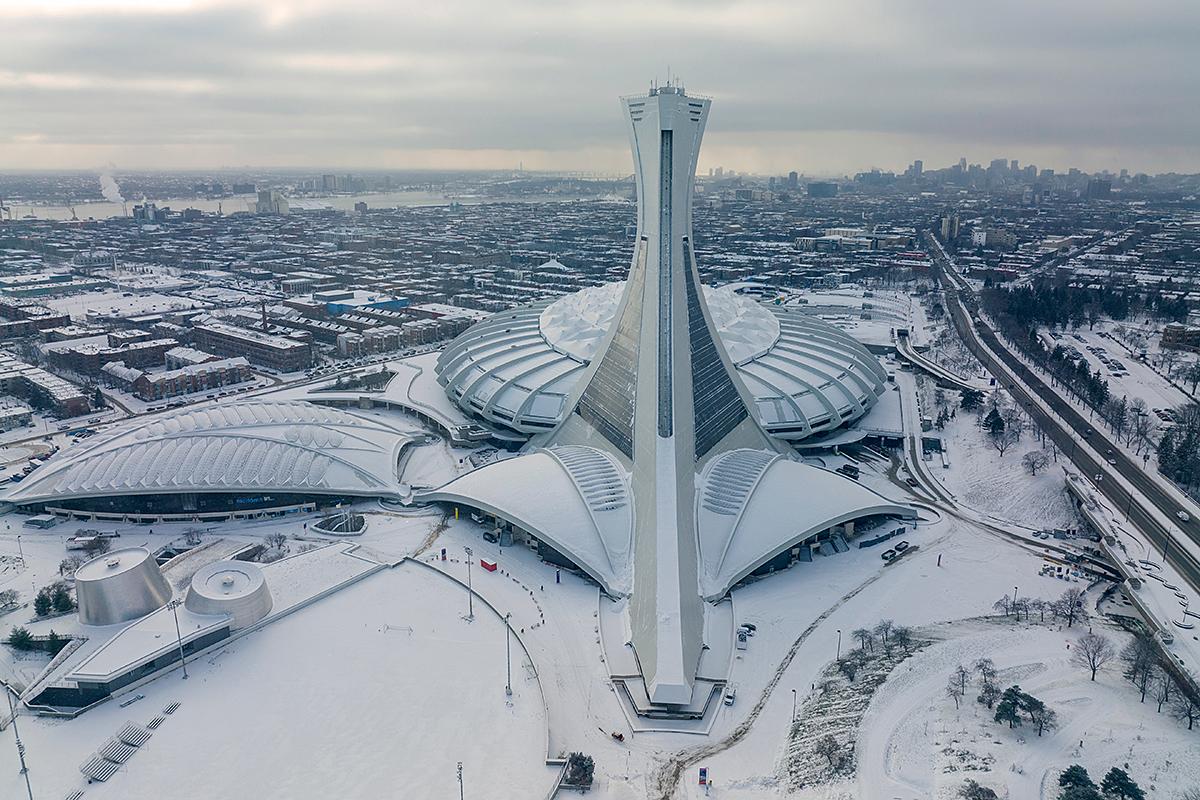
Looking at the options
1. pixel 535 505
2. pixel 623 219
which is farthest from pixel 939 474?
pixel 623 219

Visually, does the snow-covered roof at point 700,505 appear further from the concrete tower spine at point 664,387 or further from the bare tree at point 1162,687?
the bare tree at point 1162,687

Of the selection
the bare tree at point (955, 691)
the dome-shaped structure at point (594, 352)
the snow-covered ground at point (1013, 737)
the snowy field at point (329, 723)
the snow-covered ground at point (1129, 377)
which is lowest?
the snow-covered ground at point (1013, 737)

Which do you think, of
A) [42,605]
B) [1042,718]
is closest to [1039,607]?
[1042,718]

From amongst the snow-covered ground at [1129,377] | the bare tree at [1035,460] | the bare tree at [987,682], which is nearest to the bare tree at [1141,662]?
the bare tree at [987,682]

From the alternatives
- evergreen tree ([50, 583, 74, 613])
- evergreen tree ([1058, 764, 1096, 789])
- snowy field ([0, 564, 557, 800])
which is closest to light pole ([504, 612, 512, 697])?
snowy field ([0, 564, 557, 800])

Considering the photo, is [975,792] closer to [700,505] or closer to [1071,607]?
[1071,607]

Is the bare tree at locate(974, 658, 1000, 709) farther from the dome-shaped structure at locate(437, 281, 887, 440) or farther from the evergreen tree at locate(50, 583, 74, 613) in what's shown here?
the evergreen tree at locate(50, 583, 74, 613)
